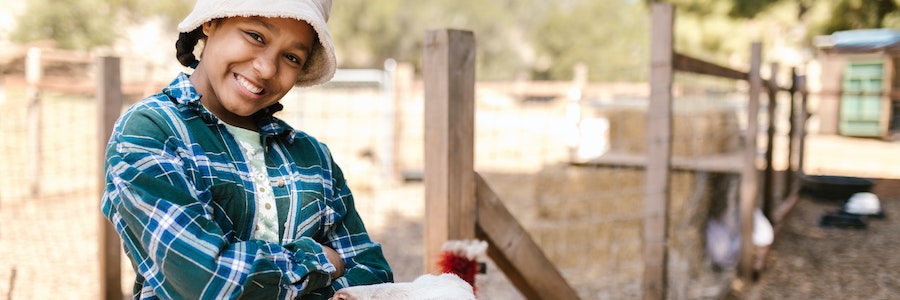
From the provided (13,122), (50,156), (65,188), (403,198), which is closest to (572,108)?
(403,198)

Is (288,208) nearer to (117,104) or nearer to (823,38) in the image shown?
(117,104)

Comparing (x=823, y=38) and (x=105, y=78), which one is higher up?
(x=823, y=38)

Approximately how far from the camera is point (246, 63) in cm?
125

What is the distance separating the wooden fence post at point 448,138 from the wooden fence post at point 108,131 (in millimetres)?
1230

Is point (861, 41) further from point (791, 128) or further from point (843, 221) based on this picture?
point (843, 221)

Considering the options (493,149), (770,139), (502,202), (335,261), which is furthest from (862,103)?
(335,261)

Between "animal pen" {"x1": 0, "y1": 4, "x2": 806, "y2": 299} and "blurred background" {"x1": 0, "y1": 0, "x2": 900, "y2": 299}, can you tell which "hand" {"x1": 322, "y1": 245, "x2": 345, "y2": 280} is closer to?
"animal pen" {"x1": 0, "y1": 4, "x2": 806, "y2": 299}

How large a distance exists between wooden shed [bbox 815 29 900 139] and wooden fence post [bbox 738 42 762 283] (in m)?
5.73

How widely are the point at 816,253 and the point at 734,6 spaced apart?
535 centimetres

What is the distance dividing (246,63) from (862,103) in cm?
1110

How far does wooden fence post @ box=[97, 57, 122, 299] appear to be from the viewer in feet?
7.74

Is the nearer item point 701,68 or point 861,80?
point 701,68

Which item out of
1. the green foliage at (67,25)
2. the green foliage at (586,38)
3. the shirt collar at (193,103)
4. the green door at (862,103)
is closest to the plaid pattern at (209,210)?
the shirt collar at (193,103)

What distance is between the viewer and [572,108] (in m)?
8.37
